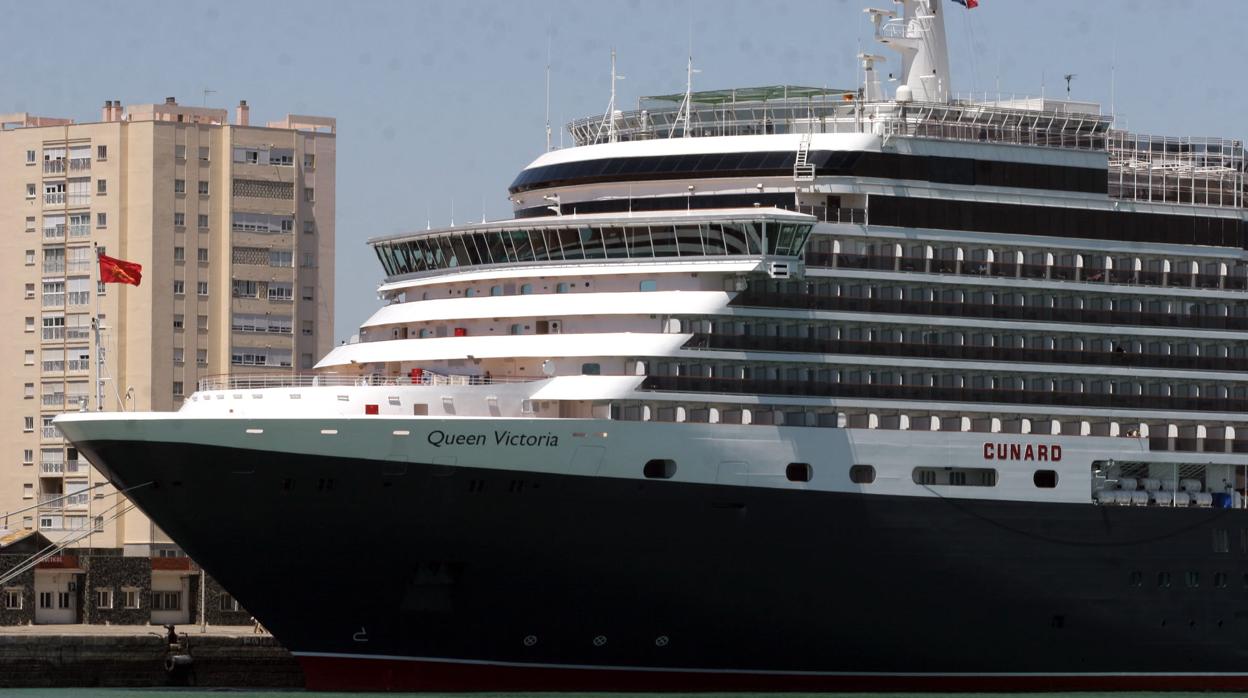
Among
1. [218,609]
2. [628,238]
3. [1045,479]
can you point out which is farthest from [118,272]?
[218,609]

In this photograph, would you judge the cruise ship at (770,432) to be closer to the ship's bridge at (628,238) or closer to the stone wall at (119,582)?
the ship's bridge at (628,238)

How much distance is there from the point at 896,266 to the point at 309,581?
14.4 m

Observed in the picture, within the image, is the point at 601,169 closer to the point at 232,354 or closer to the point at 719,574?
the point at 719,574

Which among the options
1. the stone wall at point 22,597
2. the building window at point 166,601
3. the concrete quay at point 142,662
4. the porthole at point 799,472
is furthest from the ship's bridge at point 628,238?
the building window at point 166,601

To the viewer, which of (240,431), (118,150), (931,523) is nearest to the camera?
(240,431)

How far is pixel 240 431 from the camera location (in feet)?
152

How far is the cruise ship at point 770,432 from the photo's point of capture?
1858 inches

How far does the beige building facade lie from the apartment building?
0.06m

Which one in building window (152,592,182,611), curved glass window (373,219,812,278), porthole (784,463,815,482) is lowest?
building window (152,592,182,611)

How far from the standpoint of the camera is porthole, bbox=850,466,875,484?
1939 inches

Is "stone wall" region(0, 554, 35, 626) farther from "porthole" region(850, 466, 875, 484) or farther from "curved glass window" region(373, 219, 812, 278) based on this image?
"porthole" region(850, 466, 875, 484)

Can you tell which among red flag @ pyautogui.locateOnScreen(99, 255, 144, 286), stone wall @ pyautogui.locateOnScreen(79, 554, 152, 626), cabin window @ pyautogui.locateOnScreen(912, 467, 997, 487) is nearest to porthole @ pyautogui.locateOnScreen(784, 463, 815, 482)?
cabin window @ pyautogui.locateOnScreen(912, 467, 997, 487)

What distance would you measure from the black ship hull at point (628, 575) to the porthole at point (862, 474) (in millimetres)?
516

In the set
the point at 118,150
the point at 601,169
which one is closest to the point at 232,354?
the point at 118,150
